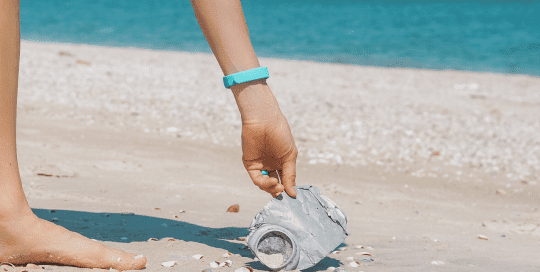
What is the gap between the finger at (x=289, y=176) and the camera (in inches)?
87.5

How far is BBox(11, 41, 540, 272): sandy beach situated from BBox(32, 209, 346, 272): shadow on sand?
0.5 inches

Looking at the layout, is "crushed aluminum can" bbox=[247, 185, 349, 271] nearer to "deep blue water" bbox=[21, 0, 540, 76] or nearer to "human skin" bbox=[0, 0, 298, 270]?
"human skin" bbox=[0, 0, 298, 270]

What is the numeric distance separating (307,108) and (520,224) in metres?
4.29

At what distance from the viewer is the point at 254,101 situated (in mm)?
2094

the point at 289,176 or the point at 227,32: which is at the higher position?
the point at 227,32

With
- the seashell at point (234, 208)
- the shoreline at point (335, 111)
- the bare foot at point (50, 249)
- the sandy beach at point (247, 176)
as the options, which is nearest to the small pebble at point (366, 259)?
the sandy beach at point (247, 176)

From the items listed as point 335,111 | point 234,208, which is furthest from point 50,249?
point 335,111

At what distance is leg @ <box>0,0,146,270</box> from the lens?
195 cm

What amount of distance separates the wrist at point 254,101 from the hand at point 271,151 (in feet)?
0.06

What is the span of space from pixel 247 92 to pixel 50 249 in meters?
1.09

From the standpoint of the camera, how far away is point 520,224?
3.78 meters

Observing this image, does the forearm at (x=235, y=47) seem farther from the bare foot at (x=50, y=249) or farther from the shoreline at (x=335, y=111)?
the shoreline at (x=335, y=111)

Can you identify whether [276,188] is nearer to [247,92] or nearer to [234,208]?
[247,92]

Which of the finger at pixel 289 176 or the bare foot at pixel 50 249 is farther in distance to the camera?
the finger at pixel 289 176
